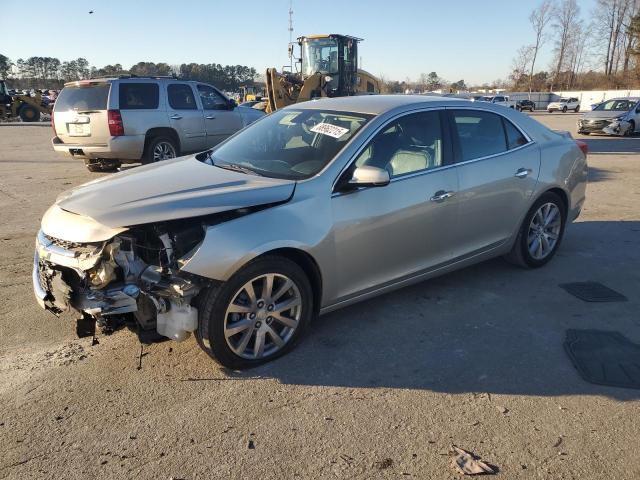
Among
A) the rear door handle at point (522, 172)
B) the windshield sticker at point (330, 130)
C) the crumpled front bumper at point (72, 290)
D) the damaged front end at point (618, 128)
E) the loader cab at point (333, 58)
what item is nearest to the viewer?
the crumpled front bumper at point (72, 290)

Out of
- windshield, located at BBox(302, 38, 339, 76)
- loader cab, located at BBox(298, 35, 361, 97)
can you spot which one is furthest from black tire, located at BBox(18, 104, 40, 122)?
windshield, located at BBox(302, 38, 339, 76)

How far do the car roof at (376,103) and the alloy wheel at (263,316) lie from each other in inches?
63.5

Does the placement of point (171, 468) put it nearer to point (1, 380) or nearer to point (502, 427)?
point (1, 380)

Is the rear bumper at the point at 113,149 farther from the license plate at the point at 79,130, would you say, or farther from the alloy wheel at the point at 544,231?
the alloy wheel at the point at 544,231

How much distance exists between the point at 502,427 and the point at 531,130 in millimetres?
3271

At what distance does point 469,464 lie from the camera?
2.50 meters

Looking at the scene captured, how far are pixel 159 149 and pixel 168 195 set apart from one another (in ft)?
24.6

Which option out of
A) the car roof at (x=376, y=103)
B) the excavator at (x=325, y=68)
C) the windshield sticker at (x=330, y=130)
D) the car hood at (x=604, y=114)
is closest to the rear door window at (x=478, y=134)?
the car roof at (x=376, y=103)

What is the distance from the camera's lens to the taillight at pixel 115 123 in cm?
941

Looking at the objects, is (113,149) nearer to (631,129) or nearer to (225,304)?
(225,304)

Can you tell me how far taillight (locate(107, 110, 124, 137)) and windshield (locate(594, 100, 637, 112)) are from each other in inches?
781

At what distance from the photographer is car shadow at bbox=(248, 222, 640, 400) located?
322cm

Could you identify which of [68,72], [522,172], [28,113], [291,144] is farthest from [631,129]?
[68,72]

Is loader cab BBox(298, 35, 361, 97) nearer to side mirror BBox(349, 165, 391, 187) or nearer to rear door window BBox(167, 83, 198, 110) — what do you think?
rear door window BBox(167, 83, 198, 110)
